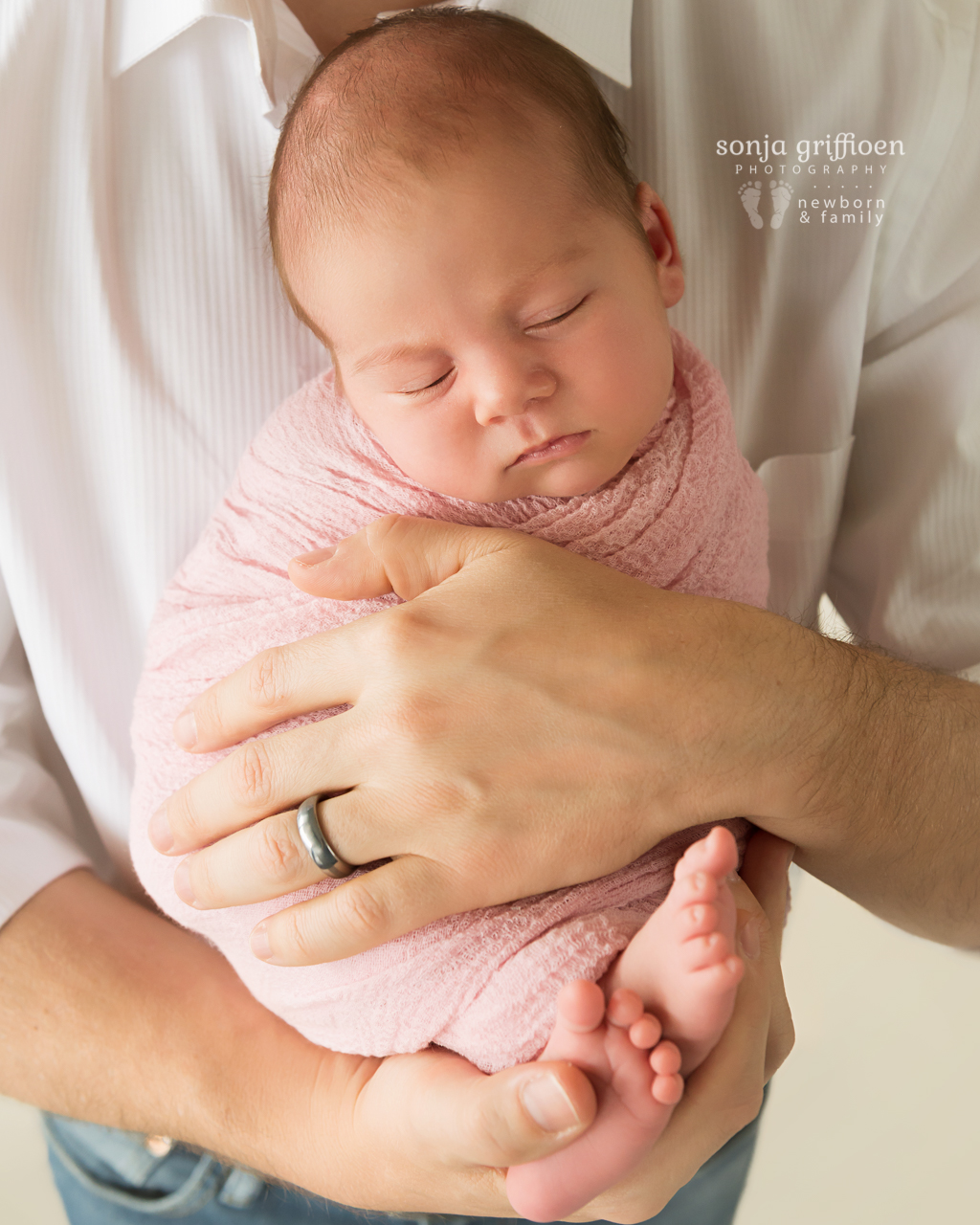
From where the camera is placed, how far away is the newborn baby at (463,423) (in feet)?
2.55

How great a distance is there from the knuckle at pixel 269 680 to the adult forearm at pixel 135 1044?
40cm

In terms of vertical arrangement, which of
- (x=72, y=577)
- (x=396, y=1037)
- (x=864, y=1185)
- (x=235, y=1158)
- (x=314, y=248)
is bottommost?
(x=864, y=1185)

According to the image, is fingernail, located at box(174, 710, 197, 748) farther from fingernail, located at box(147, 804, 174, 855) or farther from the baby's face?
the baby's face

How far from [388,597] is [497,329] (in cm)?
28

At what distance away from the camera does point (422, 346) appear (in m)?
0.84

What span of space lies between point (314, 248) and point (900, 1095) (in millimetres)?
1748

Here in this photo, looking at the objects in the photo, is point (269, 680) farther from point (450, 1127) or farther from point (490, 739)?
point (450, 1127)

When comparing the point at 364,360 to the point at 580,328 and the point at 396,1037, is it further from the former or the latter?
the point at 396,1037

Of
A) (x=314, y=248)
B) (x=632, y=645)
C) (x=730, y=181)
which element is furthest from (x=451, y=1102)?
(x=730, y=181)

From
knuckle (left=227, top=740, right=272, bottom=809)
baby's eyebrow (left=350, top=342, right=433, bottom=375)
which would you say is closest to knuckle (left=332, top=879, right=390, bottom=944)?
knuckle (left=227, top=740, right=272, bottom=809)

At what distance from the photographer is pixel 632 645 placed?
796 millimetres

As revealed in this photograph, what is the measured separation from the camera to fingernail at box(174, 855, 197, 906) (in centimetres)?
85

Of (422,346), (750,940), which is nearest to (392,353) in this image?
(422,346)

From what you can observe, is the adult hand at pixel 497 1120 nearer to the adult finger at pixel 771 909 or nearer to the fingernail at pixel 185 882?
the adult finger at pixel 771 909
